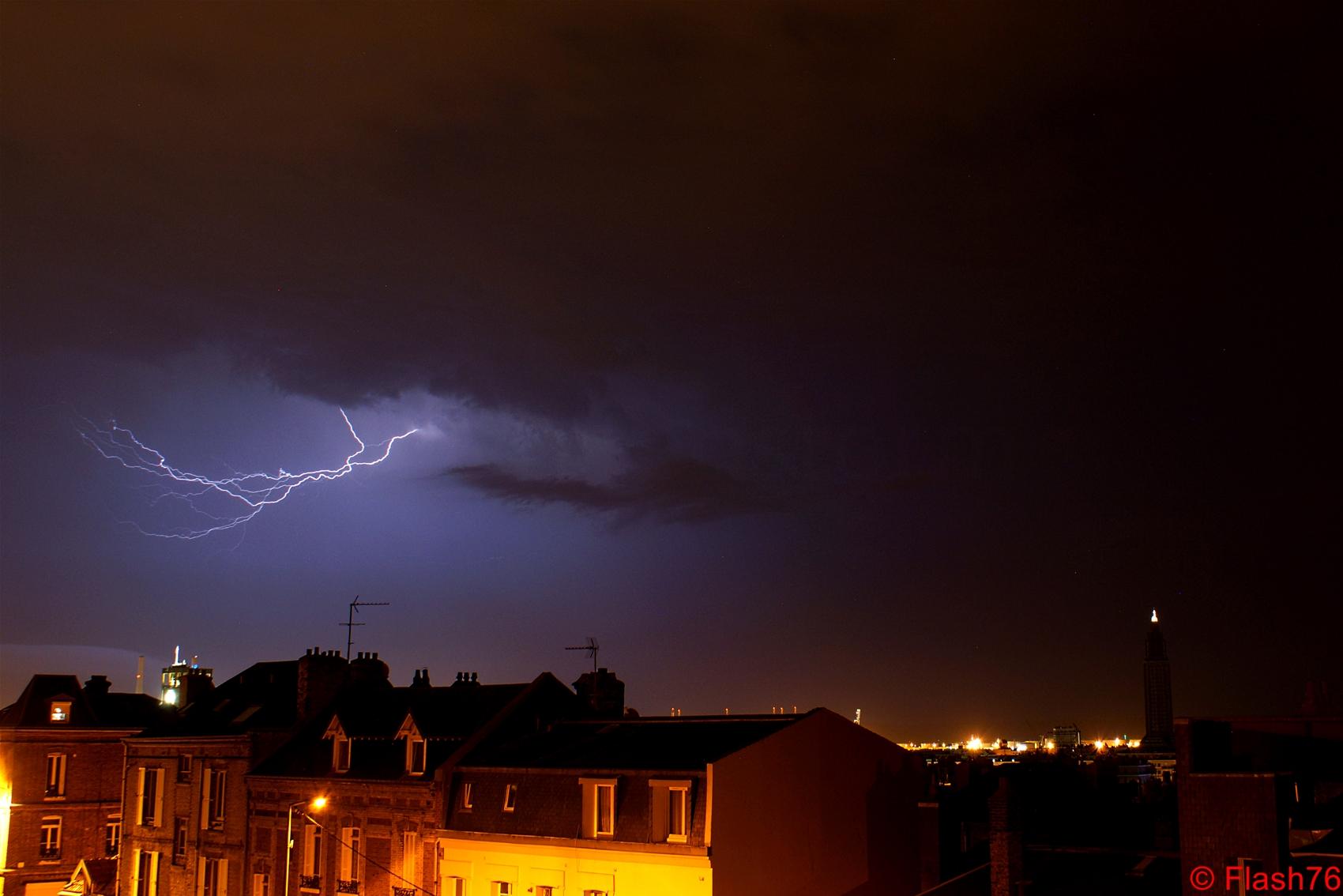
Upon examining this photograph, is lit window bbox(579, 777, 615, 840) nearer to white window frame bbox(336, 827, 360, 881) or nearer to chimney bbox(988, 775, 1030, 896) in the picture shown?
chimney bbox(988, 775, 1030, 896)

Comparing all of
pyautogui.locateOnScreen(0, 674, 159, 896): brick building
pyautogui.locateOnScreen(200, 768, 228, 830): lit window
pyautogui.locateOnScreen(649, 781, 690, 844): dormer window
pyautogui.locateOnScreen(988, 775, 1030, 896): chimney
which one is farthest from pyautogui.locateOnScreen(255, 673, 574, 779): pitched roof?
pyautogui.locateOnScreen(988, 775, 1030, 896): chimney

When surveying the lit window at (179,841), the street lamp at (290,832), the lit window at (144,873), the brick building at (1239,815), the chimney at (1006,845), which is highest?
the brick building at (1239,815)

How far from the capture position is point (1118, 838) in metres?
50.8

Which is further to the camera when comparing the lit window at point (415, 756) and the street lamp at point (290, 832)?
the street lamp at point (290, 832)

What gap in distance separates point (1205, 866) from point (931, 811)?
16.5m

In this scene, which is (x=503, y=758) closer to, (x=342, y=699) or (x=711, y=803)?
(x=711, y=803)

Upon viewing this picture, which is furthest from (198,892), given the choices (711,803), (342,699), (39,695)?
(711,803)

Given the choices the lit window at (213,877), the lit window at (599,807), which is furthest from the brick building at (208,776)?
the lit window at (599,807)

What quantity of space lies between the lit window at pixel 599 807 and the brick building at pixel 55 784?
119 feet

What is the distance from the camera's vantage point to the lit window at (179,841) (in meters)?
53.5

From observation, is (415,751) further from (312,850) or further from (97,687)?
(97,687)

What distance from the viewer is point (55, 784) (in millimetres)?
64250

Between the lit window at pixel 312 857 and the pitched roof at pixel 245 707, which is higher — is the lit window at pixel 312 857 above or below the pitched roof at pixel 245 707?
below

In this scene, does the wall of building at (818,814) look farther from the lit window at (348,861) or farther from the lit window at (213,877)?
the lit window at (213,877)
